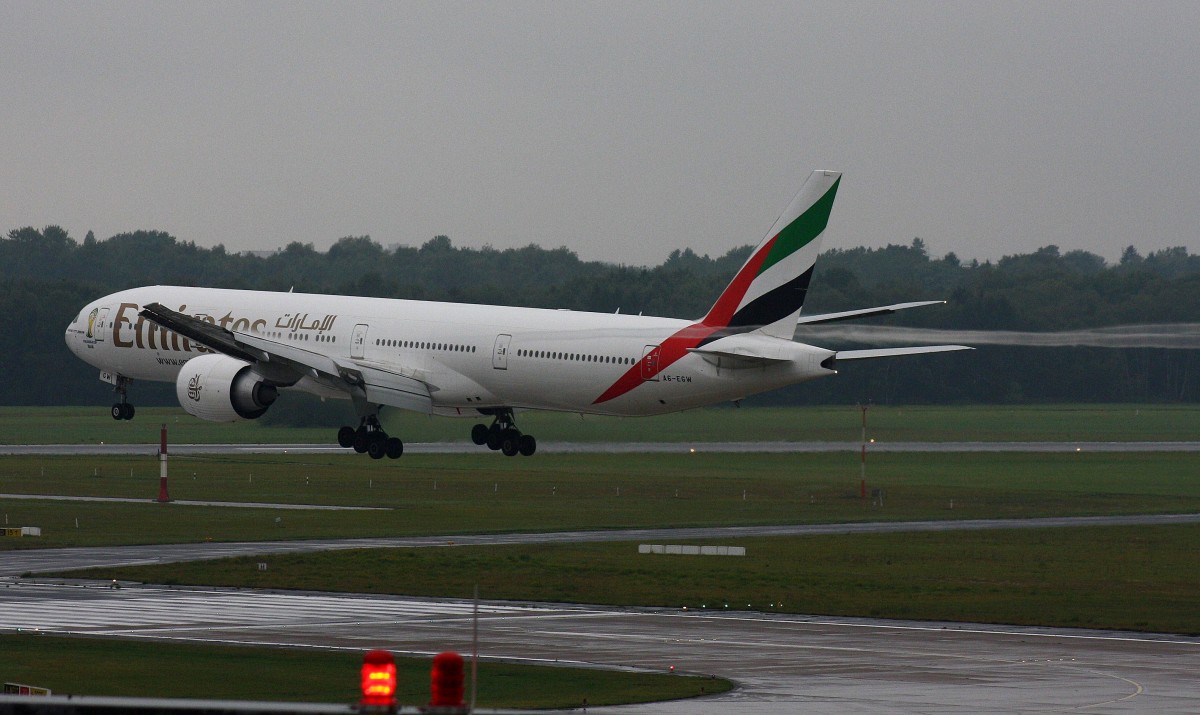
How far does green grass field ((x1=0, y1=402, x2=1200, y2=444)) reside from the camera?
9981 centimetres

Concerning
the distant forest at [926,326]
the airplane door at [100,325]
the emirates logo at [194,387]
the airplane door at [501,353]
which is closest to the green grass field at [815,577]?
the airplane door at [501,353]

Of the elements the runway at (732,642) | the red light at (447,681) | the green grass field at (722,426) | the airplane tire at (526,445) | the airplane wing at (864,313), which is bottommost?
the runway at (732,642)

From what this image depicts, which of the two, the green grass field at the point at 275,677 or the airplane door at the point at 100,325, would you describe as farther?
the airplane door at the point at 100,325

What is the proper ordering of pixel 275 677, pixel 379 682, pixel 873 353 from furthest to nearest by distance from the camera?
pixel 873 353 → pixel 275 677 → pixel 379 682

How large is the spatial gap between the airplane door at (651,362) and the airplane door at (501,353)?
590cm

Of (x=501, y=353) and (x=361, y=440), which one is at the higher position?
(x=501, y=353)

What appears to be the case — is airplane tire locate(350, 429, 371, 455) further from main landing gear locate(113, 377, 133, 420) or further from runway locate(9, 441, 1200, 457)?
runway locate(9, 441, 1200, 457)

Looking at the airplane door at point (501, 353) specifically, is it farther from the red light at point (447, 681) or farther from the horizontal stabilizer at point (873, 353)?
the red light at point (447, 681)

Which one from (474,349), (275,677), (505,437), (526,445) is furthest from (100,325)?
(275,677)

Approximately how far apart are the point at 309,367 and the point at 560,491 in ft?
41.0

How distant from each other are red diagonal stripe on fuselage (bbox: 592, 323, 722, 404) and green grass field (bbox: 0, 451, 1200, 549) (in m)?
4.95

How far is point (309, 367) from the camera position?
2756 inches

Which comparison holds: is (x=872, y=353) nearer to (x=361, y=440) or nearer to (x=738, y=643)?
(x=361, y=440)

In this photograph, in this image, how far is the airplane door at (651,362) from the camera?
63812mm
